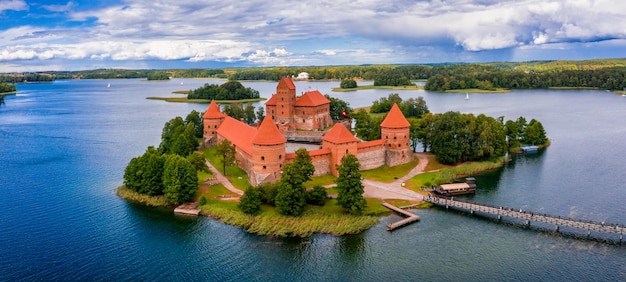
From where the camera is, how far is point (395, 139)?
53.8m

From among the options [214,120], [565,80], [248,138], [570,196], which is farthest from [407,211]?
[565,80]

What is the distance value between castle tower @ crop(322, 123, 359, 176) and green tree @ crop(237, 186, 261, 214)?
38.1 ft

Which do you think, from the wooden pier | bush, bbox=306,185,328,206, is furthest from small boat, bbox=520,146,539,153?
bush, bbox=306,185,328,206

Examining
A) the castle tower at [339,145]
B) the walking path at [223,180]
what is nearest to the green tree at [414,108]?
the castle tower at [339,145]

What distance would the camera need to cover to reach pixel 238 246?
34.4m

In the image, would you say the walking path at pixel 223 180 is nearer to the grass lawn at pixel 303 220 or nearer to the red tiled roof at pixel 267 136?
the grass lawn at pixel 303 220

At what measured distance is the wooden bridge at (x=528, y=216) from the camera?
34.9 m

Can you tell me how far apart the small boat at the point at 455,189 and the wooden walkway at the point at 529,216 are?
64.2 inches

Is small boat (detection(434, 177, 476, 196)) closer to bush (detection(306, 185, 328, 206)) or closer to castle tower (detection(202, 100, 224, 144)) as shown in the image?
bush (detection(306, 185, 328, 206))

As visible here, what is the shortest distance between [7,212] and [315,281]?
29.6m

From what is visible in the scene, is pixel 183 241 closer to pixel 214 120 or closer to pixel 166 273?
pixel 166 273

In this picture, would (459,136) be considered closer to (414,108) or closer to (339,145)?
(339,145)

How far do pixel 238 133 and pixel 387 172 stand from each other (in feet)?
59.1

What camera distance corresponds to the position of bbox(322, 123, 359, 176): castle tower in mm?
48625
